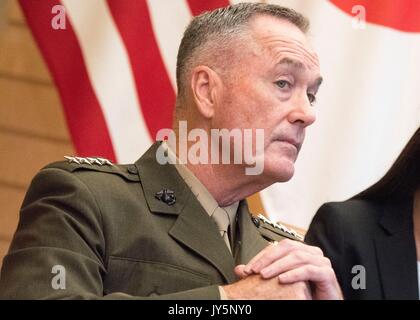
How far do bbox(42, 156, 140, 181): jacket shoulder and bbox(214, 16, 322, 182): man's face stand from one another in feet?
0.68

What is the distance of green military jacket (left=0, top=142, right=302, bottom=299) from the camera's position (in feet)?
5.23

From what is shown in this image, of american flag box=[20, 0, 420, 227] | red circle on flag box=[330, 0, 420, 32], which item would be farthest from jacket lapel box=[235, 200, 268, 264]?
red circle on flag box=[330, 0, 420, 32]

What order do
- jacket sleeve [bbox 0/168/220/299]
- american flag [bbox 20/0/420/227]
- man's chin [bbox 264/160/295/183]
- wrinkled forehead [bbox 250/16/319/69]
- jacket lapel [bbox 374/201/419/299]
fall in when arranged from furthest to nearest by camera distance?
1. american flag [bbox 20/0/420/227]
2. wrinkled forehead [bbox 250/16/319/69]
3. man's chin [bbox 264/160/295/183]
4. jacket lapel [bbox 374/201/419/299]
5. jacket sleeve [bbox 0/168/220/299]

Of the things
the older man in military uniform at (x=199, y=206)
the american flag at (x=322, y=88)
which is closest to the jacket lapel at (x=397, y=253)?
the older man in military uniform at (x=199, y=206)

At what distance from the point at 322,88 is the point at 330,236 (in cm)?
94

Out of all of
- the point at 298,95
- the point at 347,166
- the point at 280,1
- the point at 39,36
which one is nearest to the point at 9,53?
the point at 39,36

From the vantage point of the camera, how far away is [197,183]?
1926 mm

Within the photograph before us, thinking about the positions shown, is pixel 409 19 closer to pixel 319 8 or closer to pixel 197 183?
pixel 319 8

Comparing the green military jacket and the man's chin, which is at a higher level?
the man's chin

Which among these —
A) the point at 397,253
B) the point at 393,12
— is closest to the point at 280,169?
the point at 397,253

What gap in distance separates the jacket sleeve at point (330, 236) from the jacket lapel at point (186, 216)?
0.56 feet

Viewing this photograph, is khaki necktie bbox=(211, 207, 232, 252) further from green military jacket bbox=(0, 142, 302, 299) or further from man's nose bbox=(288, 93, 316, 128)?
man's nose bbox=(288, 93, 316, 128)

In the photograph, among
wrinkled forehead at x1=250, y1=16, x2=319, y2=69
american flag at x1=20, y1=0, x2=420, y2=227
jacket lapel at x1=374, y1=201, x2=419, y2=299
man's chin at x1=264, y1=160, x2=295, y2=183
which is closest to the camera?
jacket lapel at x1=374, y1=201, x2=419, y2=299
